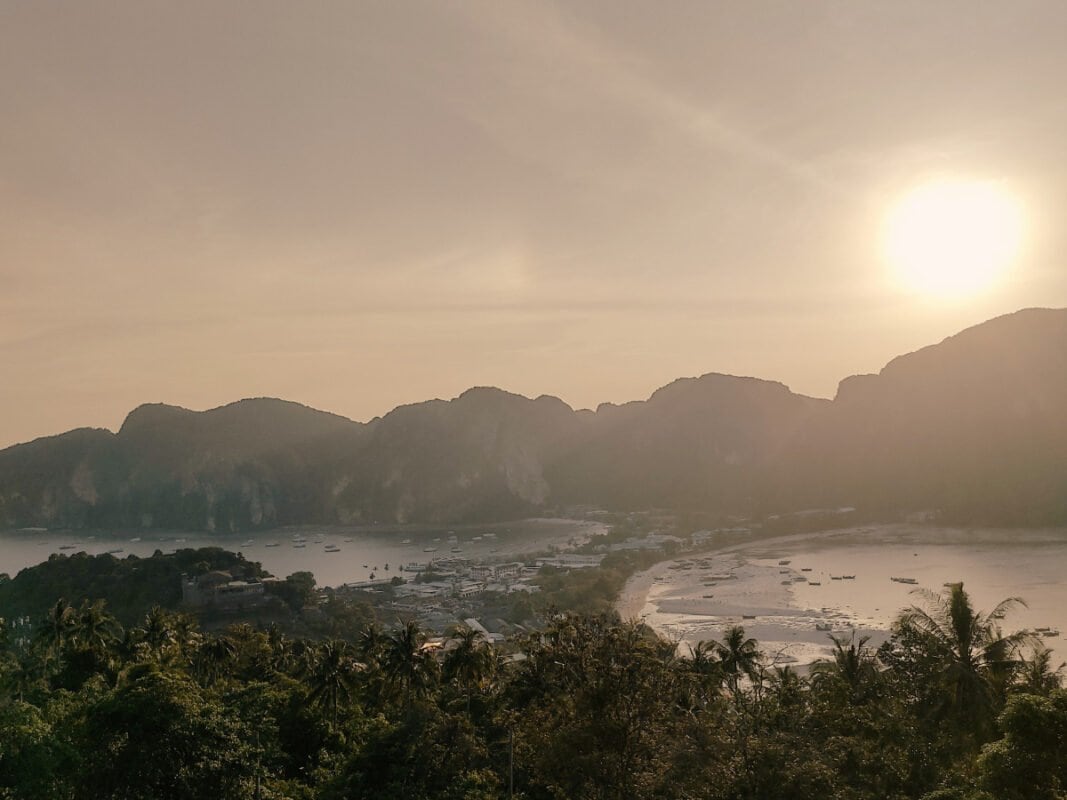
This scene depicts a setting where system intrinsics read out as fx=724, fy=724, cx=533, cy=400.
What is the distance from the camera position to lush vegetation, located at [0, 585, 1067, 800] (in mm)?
17219

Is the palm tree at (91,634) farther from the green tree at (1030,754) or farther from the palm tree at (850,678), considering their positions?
the green tree at (1030,754)

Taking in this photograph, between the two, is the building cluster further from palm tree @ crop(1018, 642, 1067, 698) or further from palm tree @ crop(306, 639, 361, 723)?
palm tree @ crop(1018, 642, 1067, 698)

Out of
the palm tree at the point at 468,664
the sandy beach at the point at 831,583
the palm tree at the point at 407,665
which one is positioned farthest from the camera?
the sandy beach at the point at 831,583

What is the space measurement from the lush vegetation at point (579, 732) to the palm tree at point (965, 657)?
63 mm

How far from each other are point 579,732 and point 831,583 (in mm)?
100719

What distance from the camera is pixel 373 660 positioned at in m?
38.4

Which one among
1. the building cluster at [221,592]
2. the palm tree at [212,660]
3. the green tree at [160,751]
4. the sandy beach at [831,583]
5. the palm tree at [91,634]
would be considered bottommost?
the sandy beach at [831,583]

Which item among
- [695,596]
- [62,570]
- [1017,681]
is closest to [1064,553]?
[695,596]

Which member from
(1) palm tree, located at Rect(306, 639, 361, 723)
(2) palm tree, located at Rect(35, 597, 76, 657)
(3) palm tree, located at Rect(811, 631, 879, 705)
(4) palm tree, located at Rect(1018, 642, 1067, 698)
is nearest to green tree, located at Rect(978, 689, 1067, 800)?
(4) palm tree, located at Rect(1018, 642, 1067, 698)

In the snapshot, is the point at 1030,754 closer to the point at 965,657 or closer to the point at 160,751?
the point at 965,657

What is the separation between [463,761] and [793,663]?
5200 cm

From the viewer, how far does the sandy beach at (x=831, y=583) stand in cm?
8004

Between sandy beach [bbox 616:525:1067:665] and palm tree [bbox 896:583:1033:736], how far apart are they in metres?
36.0

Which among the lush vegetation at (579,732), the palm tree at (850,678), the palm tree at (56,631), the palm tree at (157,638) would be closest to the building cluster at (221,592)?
the palm tree at (157,638)
